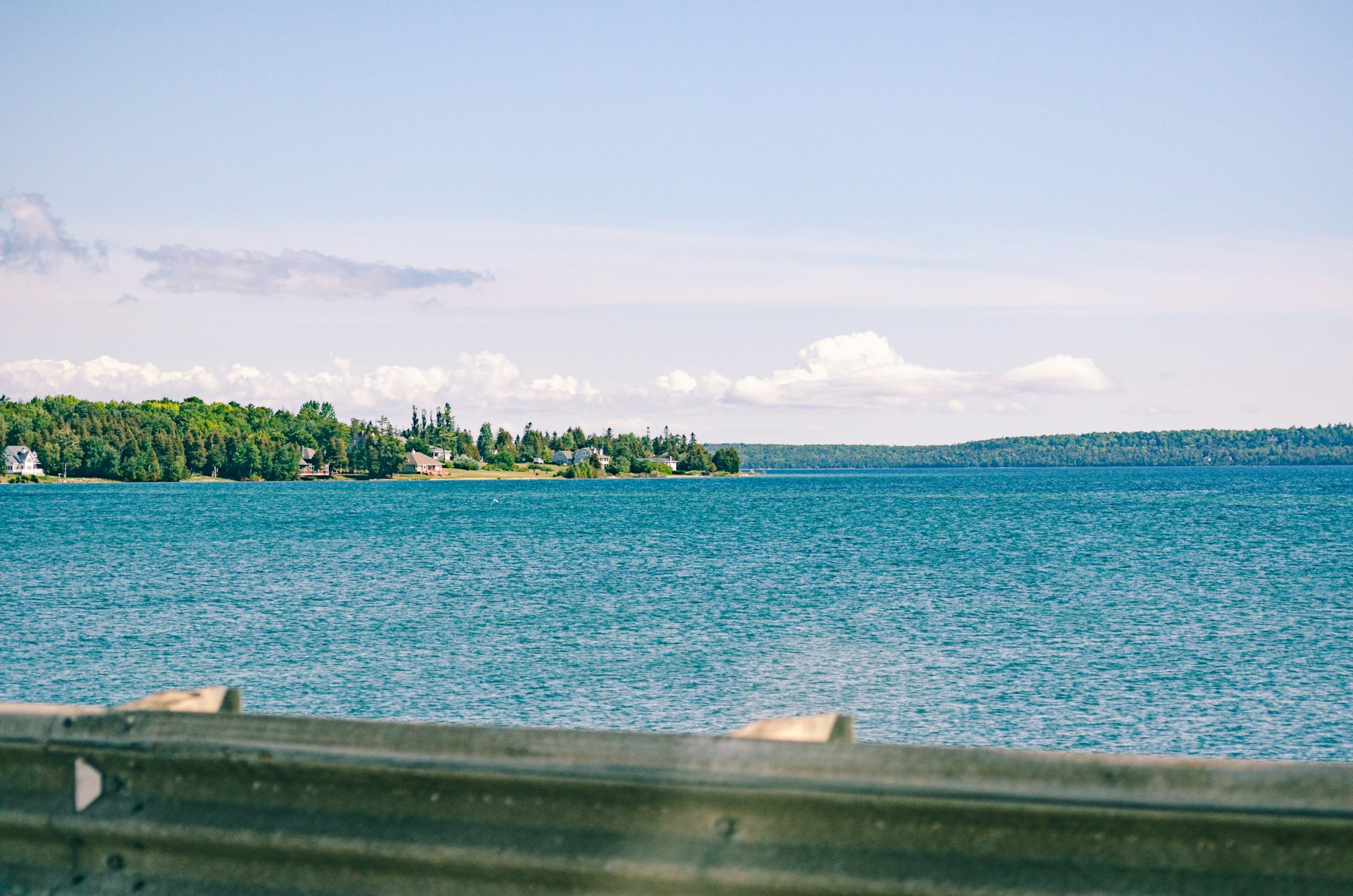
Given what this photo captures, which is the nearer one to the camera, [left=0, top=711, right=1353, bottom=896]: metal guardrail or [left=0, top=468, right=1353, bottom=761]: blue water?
[left=0, top=711, right=1353, bottom=896]: metal guardrail

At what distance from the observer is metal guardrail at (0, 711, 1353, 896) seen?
278 centimetres

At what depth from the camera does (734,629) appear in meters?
43.0

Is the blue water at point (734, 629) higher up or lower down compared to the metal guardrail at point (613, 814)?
lower down

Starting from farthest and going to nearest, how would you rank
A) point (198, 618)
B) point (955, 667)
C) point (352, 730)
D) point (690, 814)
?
1. point (198, 618)
2. point (955, 667)
3. point (352, 730)
4. point (690, 814)

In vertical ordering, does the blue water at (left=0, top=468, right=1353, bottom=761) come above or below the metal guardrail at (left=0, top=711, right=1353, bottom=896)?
below

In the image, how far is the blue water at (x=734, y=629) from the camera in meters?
28.5

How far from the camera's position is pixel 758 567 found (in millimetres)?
69812

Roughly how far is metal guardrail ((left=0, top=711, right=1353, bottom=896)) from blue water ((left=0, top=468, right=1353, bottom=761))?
22.0 m

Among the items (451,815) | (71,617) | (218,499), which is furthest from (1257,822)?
(218,499)

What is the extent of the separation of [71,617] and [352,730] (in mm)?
49472

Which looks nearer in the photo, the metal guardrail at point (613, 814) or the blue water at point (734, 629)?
the metal guardrail at point (613, 814)

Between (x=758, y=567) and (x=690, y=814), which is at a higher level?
(x=690, y=814)

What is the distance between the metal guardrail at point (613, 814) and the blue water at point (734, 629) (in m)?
22.0

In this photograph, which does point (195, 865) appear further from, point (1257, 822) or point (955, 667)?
point (955, 667)
